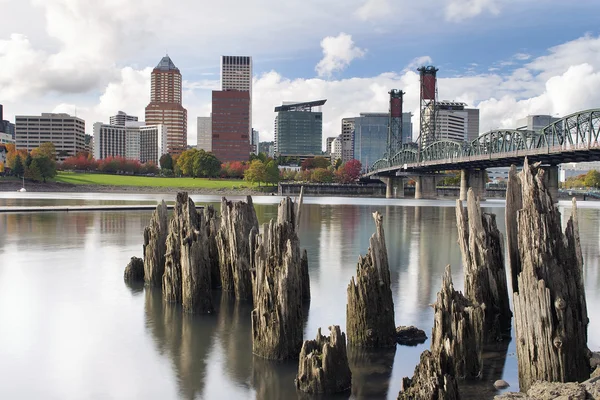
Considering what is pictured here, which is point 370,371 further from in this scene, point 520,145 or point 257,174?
point 257,174

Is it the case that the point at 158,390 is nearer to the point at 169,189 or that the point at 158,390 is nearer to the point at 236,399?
the point at 236,399

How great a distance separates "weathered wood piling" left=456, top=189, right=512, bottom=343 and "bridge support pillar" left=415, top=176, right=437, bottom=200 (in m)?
127

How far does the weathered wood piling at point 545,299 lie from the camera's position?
10820 millimetres

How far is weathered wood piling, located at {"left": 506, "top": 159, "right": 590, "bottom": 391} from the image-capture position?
10820 millimetres

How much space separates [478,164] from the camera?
4624 inches

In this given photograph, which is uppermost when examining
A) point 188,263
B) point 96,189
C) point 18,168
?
point 18,168

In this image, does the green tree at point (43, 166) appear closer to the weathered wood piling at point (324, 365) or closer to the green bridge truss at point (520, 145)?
the green bridge truss at point (520, 145)

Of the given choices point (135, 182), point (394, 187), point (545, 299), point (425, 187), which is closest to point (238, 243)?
point (545, 299)

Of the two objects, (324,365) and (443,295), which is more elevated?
(443,295)

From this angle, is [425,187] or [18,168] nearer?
[425,187]

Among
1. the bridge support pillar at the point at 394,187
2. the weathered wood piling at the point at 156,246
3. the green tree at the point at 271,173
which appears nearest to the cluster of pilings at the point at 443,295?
the weathered wood piling at the point at 156,246

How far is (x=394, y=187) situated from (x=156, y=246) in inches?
5898

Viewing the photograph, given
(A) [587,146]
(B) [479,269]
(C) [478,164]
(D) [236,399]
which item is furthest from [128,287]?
(C) [478,164]

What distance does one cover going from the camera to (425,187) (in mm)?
146375
